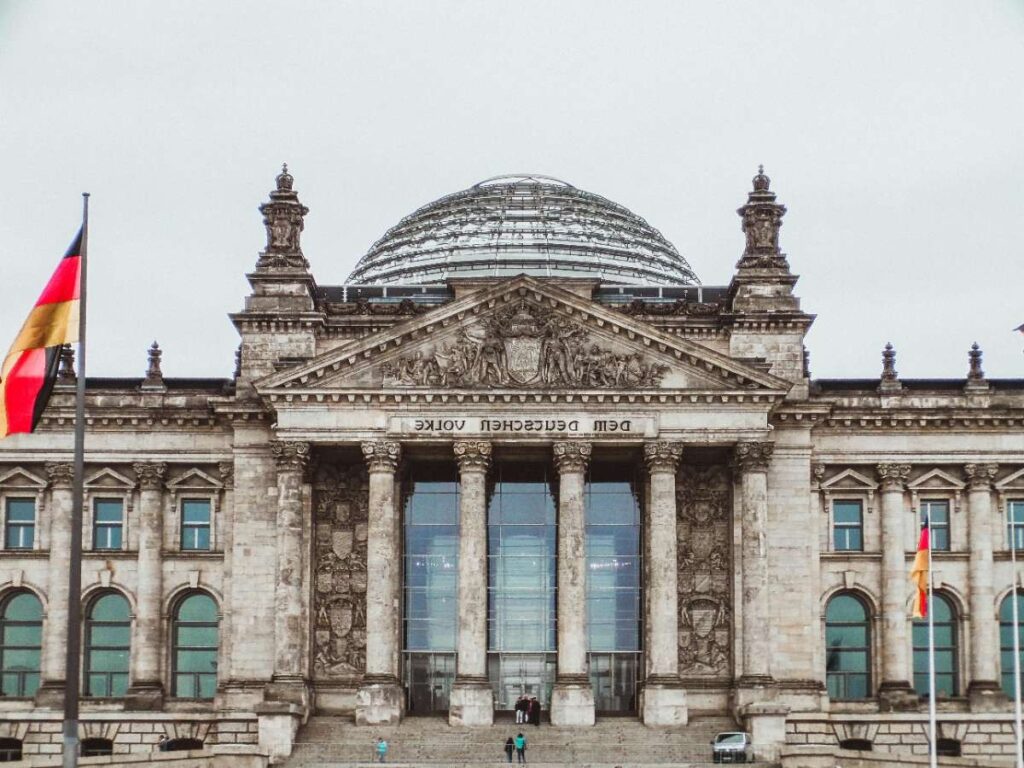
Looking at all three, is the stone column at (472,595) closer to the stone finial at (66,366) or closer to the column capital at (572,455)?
the column capital at (572,455)

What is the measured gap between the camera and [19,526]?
79750mm

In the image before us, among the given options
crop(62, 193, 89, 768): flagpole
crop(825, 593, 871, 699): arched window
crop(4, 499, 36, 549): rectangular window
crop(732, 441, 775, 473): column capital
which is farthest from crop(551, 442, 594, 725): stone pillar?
crop(62, 193, 89, 768): flagpole

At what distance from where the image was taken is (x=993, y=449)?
79375 mm

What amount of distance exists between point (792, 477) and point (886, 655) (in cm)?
819

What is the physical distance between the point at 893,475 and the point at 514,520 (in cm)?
1575

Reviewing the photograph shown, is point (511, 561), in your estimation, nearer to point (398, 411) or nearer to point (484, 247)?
point (398, 411)

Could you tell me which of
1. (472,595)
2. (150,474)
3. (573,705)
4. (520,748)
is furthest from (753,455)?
(150,474)

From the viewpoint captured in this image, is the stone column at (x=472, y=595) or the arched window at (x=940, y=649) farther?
the arched window at (x=940, y=649)

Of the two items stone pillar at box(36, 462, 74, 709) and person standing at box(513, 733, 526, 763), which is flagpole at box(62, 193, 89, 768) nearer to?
person standing at box(513, 733, 526, 763)

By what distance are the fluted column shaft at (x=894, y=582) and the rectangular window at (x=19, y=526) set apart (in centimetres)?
3527

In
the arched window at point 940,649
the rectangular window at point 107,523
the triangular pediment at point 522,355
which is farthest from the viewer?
the rectangular window at point 107,523

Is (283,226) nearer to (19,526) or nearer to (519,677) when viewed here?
(19,526)

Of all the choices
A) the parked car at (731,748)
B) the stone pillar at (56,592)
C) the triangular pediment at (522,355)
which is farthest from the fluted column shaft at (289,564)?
the parked car at (731,748)

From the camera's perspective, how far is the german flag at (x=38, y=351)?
146 ft
